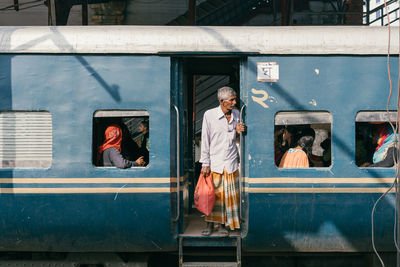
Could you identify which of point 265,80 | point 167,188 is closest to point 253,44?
point 265,80

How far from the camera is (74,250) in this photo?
5188 millimetres

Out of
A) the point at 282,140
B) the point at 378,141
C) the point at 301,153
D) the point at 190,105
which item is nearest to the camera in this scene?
the point at 301,153

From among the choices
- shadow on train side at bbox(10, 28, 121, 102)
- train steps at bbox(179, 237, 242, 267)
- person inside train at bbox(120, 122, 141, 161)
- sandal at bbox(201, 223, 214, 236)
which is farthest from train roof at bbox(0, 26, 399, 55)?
train steps at bbox(179, 237, 242, 267)

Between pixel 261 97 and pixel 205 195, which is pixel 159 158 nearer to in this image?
pixel 205 195

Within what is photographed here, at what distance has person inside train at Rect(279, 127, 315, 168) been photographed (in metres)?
5.08

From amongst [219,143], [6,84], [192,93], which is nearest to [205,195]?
[219,143]

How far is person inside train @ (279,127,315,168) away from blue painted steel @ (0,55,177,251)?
55.6 inches

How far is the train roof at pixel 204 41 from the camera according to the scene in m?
5.07

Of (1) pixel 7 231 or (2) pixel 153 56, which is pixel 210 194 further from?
(1) pixel 7 231

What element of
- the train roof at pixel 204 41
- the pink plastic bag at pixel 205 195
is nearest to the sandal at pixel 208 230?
the pink plastic bag at pixel 205 195

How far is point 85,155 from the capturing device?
5043 mm

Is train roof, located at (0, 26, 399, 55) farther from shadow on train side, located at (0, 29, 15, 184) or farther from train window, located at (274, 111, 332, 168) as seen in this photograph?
train window, located at (274, 111, 332, 168)

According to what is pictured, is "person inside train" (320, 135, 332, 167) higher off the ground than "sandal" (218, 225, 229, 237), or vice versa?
"person inside train" (320, 135, 332, 167)

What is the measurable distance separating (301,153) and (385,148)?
97cm
